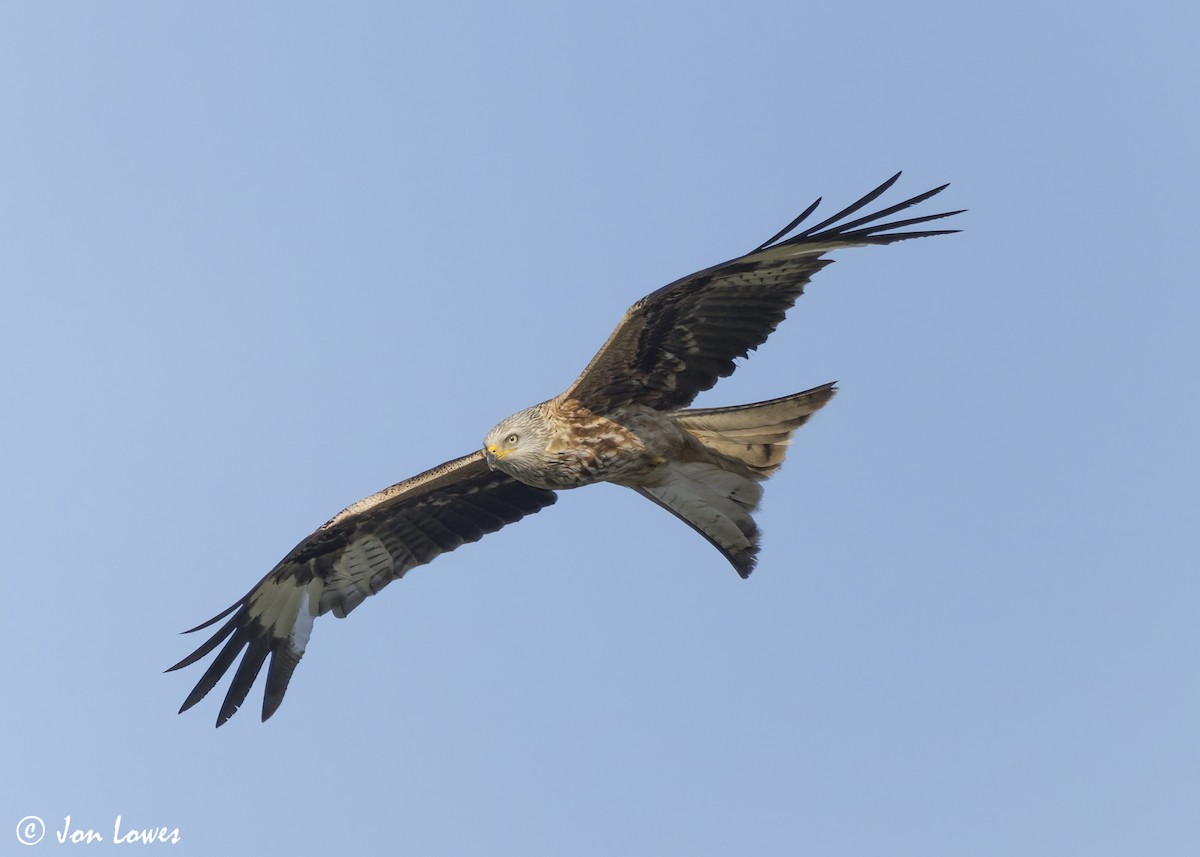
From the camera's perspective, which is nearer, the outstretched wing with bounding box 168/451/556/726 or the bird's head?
the bird's head

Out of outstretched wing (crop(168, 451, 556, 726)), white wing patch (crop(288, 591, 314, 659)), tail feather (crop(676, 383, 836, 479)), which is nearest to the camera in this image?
tail feather (crop(676, 383, 836, 479))

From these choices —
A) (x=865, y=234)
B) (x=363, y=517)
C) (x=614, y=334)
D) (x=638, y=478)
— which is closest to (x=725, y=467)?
(x=638, y=478)

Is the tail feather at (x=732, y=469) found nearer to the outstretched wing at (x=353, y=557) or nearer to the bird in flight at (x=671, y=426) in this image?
the bird in flight at (x=671, y=426)

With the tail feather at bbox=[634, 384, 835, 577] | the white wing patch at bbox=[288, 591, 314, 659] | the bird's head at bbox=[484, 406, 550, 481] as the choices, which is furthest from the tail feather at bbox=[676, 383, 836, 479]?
the white wing patch at bbox=[288, 591, 314, 659]

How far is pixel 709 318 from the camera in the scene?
9727 millimetres

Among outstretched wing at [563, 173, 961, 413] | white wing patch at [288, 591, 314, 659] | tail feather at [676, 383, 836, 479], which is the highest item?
outstretched wing at [563, 173, 961, 413]

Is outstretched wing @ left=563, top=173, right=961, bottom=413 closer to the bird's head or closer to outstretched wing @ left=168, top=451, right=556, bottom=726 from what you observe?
the bird's head

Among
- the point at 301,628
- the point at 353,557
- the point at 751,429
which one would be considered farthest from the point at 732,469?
the point at 301,628

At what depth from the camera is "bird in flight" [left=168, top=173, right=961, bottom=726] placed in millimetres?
9438

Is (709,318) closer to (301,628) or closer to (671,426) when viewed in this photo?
(671,426)

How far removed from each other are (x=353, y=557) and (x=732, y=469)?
3031 mm

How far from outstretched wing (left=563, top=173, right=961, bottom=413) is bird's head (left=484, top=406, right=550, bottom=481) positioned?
0.30m

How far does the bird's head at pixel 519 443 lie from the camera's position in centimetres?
978

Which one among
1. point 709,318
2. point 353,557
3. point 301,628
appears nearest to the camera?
point 709,318
